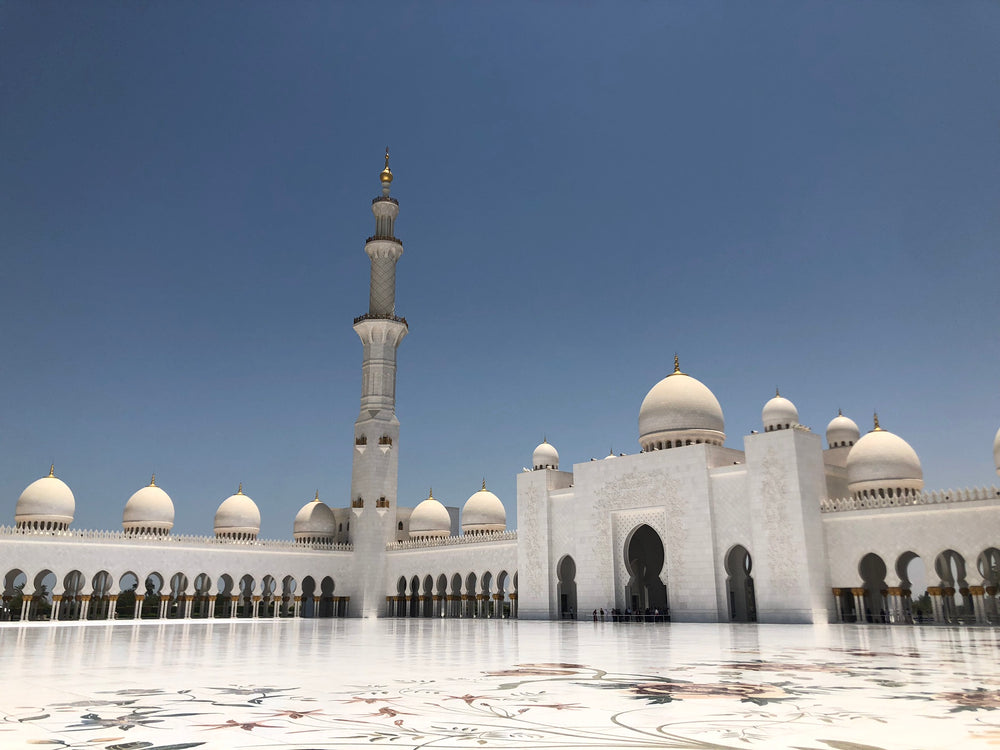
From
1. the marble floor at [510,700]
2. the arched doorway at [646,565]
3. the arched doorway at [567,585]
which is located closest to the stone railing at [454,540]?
the arched doorway at [567,585]

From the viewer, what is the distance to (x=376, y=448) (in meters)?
32.7

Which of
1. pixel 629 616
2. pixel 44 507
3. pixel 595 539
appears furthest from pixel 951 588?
pixel 44 507

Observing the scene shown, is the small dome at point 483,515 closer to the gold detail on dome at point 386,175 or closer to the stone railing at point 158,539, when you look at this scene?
the stone railing at point 158,539

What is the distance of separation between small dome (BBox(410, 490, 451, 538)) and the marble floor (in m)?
25.1

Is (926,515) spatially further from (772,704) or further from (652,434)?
(772,704)

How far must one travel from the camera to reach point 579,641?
1268 cm

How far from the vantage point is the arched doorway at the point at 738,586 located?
74.1 ft

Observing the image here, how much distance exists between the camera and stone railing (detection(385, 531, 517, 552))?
30.0 metres

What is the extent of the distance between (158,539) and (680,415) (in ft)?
64.2

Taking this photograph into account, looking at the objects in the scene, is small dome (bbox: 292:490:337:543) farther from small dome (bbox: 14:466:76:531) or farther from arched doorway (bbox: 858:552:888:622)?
arched doorway (bbox: 858:552:888:622)

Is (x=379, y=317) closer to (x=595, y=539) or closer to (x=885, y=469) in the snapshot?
(x=595, y=539)

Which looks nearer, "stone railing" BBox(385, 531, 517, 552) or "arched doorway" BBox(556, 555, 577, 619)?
"arched doorway" BBox(556, 555, 577, 619)

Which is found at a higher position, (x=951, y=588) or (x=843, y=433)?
(x=843, y=433)

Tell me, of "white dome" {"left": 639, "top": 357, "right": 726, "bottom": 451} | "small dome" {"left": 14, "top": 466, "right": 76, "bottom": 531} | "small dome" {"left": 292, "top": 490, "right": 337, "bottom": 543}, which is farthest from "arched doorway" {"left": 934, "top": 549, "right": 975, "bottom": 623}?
"small dome" {"left": 14, "top": 466, "right": 76, "bottom": 531}
